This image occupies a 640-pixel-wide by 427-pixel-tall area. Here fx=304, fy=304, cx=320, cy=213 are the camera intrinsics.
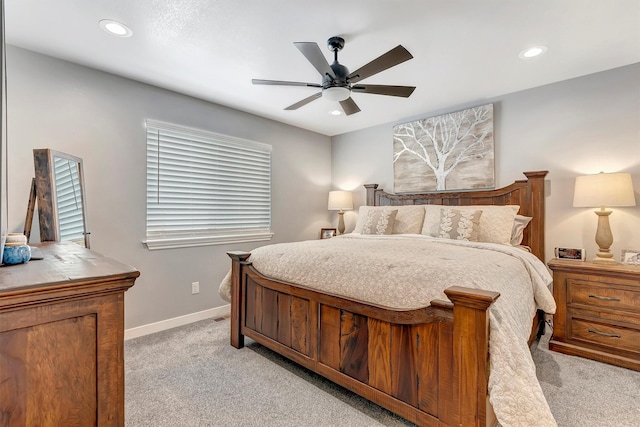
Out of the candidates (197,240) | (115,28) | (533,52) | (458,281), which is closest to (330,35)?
(115,28)

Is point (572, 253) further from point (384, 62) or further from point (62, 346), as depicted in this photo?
point (62, 346)

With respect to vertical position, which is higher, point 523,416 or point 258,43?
point 258,43

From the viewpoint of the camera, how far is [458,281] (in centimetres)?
150

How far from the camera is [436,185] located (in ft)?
12.4

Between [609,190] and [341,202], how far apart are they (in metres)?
2.84

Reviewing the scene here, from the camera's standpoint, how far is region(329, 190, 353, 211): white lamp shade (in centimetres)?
445

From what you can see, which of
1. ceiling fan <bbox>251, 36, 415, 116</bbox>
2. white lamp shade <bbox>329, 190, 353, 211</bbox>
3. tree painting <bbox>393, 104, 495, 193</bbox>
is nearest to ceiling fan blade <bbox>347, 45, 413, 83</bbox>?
ceiling fan <bbox>251, 36, 415, 116</bbox>

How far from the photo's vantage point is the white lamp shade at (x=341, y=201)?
445cm

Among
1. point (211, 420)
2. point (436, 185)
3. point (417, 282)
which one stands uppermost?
point (436, 185)

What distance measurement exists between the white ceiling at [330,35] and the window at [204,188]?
595 millimetres

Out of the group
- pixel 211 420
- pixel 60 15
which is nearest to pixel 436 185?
pixel 211 420

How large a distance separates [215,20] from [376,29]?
→ 1.09 meters

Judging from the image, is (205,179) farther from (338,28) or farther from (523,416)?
(523,416)

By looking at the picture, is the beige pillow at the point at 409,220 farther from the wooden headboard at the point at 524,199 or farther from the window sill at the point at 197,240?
the window sill at the point at 197,240
